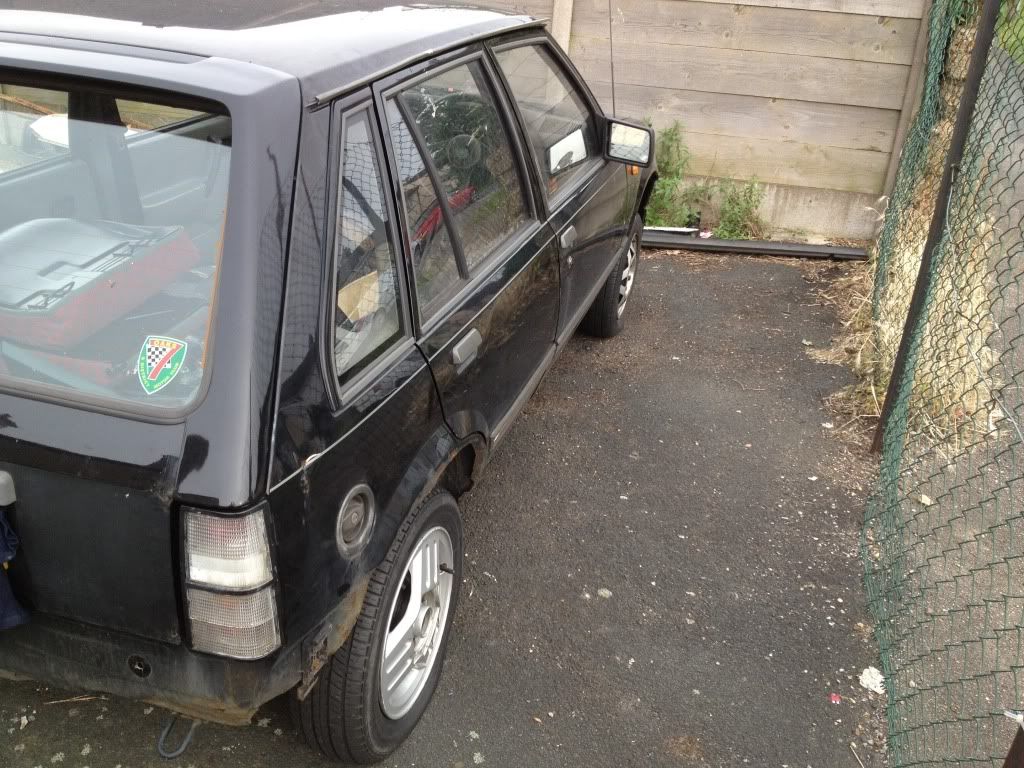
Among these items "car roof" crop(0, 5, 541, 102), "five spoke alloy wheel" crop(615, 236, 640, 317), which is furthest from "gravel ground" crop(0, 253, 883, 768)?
"car roof" crop(0, 5, 541, 102)

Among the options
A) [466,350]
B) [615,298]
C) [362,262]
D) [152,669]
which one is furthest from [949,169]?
[152,669]

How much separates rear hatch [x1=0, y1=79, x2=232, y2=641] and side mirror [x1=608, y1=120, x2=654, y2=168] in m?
2.51

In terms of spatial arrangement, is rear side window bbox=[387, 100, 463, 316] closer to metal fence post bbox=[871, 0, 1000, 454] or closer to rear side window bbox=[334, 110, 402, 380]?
rear side window bbox=[334, 110, 402, 380]

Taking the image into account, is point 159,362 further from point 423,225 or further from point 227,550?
point 423,225

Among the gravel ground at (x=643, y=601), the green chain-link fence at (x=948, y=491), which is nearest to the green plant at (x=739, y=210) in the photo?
the green chain-link fence at (x=948, y=491)

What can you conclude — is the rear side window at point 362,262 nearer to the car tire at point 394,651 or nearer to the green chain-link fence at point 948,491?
the car tire at point 394,651

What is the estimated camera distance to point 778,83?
6.44m

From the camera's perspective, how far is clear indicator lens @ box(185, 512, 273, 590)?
5.32 feet

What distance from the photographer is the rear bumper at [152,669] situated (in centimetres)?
176

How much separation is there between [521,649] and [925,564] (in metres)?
1.58

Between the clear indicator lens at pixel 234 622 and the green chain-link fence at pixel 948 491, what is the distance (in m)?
1.76

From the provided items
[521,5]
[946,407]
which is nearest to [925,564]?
[946,407]

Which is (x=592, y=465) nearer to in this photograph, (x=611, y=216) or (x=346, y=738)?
(x=611, y=216)

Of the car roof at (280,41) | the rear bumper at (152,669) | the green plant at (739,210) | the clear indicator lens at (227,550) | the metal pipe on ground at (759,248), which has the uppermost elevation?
the car roof at (280,41)
